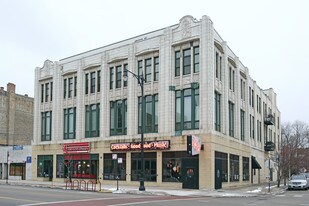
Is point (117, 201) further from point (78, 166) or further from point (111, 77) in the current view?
point (78, 166)

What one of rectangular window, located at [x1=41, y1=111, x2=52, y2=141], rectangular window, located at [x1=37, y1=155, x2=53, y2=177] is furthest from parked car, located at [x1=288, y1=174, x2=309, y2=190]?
rectangular window, located at [x1=41, y1=111, x2=52, y2=141]

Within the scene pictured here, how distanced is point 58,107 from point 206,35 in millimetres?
22262

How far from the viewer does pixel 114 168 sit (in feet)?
144

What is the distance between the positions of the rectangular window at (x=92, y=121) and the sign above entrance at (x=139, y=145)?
13.0 feet

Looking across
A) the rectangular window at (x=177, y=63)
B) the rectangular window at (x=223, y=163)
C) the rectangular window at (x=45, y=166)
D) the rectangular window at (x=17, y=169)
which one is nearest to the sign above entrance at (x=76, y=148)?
the rectangular window at (x=45, y=166)

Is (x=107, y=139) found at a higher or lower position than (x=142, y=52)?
lower

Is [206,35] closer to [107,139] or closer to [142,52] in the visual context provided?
[142,52]

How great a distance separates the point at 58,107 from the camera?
168 feet

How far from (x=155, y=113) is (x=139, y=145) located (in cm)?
345

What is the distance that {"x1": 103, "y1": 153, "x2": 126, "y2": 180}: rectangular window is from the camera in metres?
43.0

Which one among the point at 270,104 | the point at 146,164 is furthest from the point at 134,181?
the point at 270,104

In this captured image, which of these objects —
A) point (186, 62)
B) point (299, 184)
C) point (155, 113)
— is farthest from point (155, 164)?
point (299, 184)

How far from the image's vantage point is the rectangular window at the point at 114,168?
4297 centimetres

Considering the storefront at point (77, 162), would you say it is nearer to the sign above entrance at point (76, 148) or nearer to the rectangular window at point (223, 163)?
the sign above entrance at point (76, 148)
